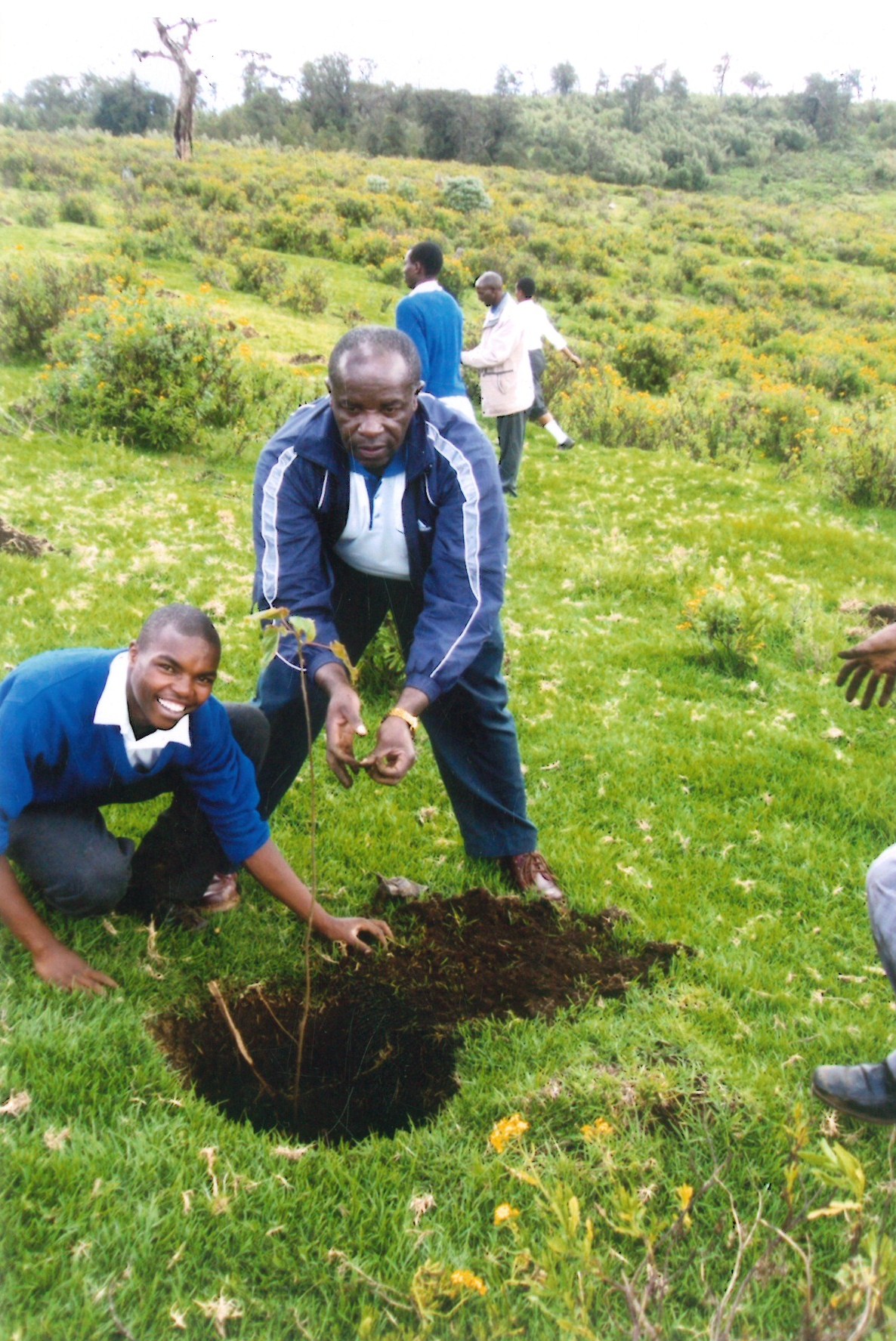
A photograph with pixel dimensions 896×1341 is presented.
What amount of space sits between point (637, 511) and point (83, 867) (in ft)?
23.2

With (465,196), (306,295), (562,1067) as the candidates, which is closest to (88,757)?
(562,1067)

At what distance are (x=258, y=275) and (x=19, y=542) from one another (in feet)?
40.5

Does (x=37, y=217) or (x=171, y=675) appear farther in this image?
(x=37, y=217)

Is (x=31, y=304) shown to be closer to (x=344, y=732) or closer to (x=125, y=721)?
(x=125, y=721)

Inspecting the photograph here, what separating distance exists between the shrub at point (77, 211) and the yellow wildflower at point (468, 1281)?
1985 centimetres

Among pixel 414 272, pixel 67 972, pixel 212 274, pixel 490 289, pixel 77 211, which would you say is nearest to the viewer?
pixel 67 972

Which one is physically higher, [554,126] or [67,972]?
[554,126]

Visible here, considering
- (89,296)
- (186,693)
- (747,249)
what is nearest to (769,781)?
(186,693)

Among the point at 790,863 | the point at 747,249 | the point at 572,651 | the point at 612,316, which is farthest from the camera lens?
the point at 747,249

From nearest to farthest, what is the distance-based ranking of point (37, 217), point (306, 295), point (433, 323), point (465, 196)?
point (433, 323) → point (306, 295) → point (37, 217) → point (465, 196)

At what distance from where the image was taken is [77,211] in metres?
18.2

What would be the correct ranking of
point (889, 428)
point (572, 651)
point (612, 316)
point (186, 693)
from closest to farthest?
point (186, 693) → point (572, 651) → point (889, 428) → point (612, 316)

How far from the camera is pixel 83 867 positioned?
8.94 ft

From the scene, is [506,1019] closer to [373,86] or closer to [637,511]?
[637,511]
